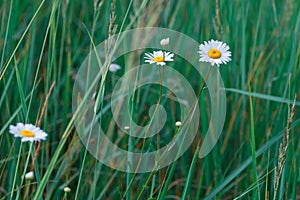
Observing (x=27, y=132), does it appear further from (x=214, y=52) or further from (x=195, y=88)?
(x=195, y=88)

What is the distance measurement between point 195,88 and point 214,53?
501mm

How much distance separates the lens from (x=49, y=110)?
132 centimetres

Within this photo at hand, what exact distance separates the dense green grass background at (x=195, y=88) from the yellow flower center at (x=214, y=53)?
0.20m

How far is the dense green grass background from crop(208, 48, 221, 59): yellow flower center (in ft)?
0.67

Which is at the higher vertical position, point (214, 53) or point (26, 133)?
point (214, 53)

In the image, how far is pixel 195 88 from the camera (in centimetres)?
139

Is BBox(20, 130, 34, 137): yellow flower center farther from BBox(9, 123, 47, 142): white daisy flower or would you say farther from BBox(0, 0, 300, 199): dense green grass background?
BBox(0, 0, 300, 199): dense green grass background

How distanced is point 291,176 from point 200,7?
1.93ft

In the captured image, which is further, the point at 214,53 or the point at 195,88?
the point at 195,88

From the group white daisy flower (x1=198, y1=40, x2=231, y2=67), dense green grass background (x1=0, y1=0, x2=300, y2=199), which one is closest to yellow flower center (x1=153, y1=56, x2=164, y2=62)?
white daisy flower (x1=198, y1=40, x2=231, y2=67)

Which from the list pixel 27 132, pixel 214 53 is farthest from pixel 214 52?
pixel 27 132

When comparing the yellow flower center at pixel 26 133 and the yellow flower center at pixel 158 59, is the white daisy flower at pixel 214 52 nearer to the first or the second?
the yellow flower center at pixel 158 59

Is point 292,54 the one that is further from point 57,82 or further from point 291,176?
point 57,82

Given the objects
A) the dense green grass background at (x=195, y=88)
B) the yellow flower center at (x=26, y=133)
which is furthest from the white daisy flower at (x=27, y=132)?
the dense green grass background at (x=195, y=88)
